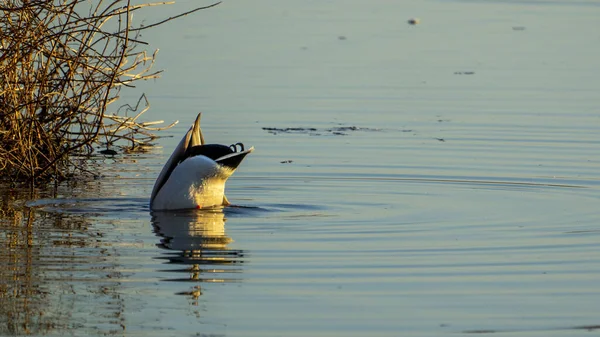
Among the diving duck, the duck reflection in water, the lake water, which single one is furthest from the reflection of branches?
the diving duck

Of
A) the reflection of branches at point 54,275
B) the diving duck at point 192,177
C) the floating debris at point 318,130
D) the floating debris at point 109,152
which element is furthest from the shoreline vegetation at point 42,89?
the floating debris at point 318,130

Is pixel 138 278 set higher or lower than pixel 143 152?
higher

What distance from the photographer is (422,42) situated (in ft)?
59.9

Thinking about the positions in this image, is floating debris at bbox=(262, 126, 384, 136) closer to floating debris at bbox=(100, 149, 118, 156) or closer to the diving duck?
floating debris at bbox=(100, 149, 118, 156)

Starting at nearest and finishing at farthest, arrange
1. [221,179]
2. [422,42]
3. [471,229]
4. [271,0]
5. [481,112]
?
[471,229] → [221,179] → [481,112] → [422,42] → [271,0]

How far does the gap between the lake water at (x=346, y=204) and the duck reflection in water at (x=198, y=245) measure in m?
0.03

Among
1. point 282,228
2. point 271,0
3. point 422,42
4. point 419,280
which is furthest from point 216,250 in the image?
point 271,0

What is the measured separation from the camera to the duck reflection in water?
6.73 metres

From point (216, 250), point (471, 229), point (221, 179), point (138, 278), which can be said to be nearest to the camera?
point (138, 278)

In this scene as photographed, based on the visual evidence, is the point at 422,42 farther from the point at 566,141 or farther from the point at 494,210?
the point at 494,210

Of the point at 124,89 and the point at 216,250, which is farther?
the point at 124,89

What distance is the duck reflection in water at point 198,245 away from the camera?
265 inches

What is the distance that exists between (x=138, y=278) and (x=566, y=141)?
6.54 meters

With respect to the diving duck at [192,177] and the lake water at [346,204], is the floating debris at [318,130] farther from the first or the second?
the diving duck at [192,177]
